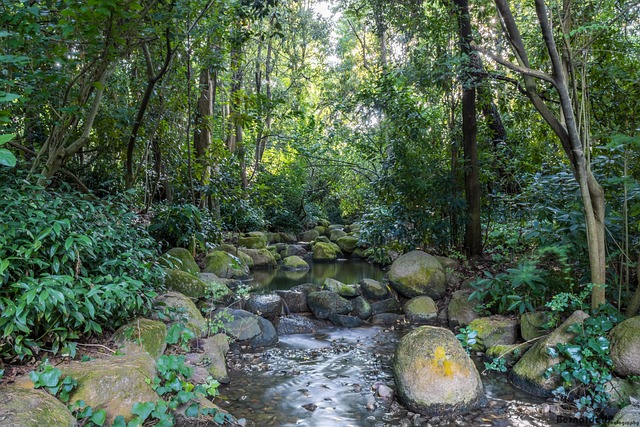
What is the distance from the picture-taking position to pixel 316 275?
11.1 m

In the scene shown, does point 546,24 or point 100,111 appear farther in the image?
point 100,111

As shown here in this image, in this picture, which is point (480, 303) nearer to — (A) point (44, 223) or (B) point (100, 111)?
(A) point (44, 223)

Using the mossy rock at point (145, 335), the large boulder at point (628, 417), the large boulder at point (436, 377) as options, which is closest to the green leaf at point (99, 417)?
the mossy rock at point (145, 335)

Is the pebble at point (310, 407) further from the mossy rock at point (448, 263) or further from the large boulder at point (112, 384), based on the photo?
the mossy rock at point (448, 263)

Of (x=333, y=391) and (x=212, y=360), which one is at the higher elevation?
(x=212, y=360)

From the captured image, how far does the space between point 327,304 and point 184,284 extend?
2258 mm

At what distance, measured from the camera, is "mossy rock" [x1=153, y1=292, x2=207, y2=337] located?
4.71 m

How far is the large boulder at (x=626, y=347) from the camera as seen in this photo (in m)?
3.73

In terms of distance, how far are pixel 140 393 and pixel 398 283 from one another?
5072mm

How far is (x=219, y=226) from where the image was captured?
31.2ft

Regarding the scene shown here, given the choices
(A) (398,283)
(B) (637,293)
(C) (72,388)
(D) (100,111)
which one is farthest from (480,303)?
(D) (100,111)

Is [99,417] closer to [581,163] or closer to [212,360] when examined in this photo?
[212,360]

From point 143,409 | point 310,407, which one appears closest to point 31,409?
point 143,409

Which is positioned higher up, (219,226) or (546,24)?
(546,24)
